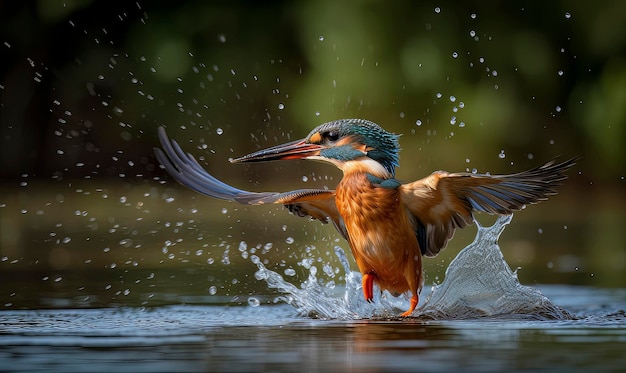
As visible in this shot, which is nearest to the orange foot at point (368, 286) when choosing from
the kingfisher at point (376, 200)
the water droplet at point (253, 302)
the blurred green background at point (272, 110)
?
the kingfisher at point (376, 200)

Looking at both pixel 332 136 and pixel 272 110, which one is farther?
pixel 272 110

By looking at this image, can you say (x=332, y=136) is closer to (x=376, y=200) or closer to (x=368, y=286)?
(x=376, y=200)

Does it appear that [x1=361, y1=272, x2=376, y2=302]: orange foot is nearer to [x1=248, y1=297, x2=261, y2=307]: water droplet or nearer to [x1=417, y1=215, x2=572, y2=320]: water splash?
[x1=417, y1=215, x2=572, y2=320]: water splash

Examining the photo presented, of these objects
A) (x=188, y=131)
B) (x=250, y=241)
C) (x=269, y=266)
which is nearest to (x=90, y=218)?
(x=250, y=241)

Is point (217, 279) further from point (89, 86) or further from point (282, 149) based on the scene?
point (89, 86)

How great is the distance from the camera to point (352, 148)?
6.25m

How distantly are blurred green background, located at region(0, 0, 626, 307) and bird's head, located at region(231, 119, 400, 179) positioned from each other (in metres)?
2.43

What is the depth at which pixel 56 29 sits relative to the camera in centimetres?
2003

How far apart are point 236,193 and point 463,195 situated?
1089mm

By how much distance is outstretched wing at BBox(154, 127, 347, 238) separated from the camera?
6.17 m

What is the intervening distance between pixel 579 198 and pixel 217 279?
9302 millimetres

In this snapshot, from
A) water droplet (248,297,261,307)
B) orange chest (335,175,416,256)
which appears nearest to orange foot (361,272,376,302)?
orange chest (335,175,416,256)

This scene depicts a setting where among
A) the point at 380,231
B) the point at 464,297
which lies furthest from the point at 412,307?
the point at 380,231

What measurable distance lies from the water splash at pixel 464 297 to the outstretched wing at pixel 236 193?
15.0 inches
